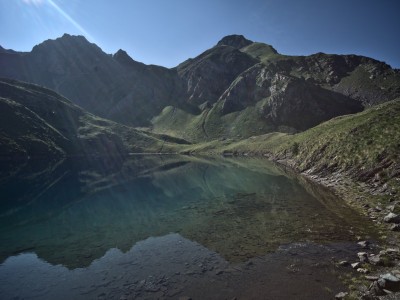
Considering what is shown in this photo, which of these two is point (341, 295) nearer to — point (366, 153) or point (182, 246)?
point (182, 246)

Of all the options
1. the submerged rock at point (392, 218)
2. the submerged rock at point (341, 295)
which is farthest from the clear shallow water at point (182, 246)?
the submerged rock at point (392, 218)

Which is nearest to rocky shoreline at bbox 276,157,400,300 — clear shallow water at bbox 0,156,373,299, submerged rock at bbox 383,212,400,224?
submerged rock at bbox 383,212,400,224

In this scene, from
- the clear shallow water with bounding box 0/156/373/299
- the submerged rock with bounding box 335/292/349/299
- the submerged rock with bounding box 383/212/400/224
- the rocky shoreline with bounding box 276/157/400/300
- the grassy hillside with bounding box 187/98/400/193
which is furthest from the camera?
the grassy hillside with bounding box 187/98/400/193

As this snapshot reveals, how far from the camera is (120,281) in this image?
956 inches

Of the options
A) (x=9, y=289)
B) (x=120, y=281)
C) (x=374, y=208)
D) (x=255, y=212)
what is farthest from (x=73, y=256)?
(x=374, y=208)

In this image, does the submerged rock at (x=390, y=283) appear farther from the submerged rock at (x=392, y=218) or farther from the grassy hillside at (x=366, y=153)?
the grassy hillside at (x=366, y=153)

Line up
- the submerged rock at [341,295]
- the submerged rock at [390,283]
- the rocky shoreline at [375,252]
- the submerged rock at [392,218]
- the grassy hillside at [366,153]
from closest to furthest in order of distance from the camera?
the submerged rock at [390,283] → the rocky shoreline at [375,252] → the submerged rock at [341,295] → the submerged rock at [392,218] → the grassy hillside at [366,153]

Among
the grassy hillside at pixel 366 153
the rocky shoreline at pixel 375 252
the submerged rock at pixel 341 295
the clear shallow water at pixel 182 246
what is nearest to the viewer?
the rocky shoreline at pixel 375 252

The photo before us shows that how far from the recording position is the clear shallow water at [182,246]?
22.6 m

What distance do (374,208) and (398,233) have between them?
29.1ft

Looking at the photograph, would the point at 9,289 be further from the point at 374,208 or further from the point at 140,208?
the point at 374,208

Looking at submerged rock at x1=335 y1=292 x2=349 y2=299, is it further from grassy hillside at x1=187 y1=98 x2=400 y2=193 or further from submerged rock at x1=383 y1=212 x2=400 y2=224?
grassy hillside at x1=187 y1=98 x2=400 y2=193

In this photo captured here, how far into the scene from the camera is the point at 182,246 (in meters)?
31.6

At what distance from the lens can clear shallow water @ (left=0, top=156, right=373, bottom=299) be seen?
22.6 metres
